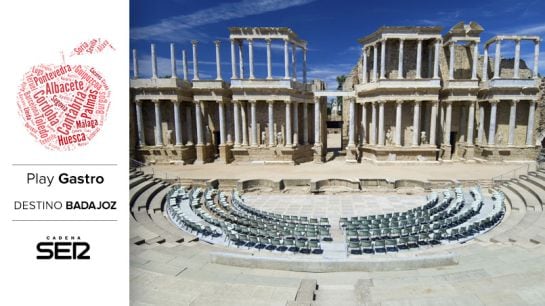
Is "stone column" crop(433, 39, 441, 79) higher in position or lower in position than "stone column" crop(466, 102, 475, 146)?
higher

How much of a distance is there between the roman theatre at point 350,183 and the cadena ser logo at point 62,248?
1030mm

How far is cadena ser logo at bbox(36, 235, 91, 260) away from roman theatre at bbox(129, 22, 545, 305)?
1.03 m

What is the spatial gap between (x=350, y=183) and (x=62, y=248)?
740 inches

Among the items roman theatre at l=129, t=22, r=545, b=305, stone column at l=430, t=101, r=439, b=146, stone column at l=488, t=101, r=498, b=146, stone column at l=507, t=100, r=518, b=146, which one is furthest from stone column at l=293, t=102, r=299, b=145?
stone column at l=507, t=100, r=518, b=146

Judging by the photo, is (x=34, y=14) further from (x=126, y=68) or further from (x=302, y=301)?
(x=302, y=301)

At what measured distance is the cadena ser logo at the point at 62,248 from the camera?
5.32 metres

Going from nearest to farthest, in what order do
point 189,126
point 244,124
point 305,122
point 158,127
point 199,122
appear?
point 158,127
point 199,122
point 244,124
point 189,126
point 305,122

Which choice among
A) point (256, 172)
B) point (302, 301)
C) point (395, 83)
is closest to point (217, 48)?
point (256, 172)

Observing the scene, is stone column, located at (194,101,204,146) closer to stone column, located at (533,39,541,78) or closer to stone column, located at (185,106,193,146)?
stone column, located at (185,106,193,146)

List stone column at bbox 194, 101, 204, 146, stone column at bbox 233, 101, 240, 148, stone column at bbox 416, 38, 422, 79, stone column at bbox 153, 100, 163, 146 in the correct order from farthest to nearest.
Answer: stone column at bbox 194, 101, 204, 146, stone column at bbox 233, 101, 240, 148, stone column at bbox 153, 100, 163, 146, stone column at bbox 416, 38, 422, 79

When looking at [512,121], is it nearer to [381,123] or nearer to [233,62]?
[381,123]

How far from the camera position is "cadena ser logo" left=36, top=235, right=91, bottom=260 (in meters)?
5.32

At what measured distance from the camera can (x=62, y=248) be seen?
5336mm

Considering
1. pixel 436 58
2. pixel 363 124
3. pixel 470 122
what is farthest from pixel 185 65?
pixel 470 122
